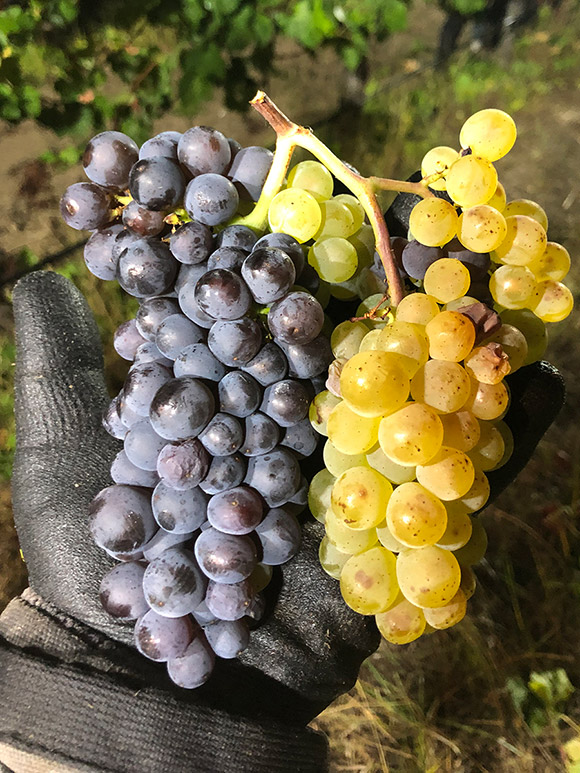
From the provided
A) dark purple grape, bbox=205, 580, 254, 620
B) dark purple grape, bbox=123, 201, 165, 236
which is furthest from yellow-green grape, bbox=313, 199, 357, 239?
dark purple grape, bbox=205, 580, 254, 620

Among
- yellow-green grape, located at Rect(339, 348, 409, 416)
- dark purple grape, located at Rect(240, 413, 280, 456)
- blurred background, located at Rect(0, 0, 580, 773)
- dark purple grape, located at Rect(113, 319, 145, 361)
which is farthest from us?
blurred background, located at Rect(0, 0, 580, 773)

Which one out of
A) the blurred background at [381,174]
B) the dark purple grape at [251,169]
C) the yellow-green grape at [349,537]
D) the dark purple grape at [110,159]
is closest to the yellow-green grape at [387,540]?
the yellow-green grape at [349,537]

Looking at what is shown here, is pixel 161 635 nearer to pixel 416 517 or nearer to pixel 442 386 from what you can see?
pixel 416 517

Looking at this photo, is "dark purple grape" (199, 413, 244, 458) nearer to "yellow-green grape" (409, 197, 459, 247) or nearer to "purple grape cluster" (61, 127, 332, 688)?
"purple grape cluster" (61, 127, 332, 688)

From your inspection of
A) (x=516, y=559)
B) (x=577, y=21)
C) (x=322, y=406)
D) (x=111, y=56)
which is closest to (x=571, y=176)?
(x=577, y=21)

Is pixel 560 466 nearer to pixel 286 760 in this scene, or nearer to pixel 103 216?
pixel 286 760

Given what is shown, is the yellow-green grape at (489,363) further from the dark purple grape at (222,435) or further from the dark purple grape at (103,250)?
the dark purple grape at (103,250)
